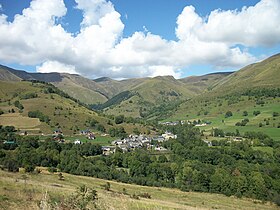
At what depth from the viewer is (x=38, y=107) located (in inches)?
6708

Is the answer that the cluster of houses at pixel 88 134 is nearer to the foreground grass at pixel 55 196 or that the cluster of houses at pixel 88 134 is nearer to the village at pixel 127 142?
the village at pixel 127 142

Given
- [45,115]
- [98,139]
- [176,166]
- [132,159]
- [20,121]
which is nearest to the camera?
[176,166]

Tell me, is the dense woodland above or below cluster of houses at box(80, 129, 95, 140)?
below

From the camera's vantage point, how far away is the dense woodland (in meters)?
71.9

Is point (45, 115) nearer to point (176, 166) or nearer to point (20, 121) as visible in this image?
point (20, 121)

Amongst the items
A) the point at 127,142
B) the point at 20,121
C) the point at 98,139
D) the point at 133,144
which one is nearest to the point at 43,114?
the point at 20,121

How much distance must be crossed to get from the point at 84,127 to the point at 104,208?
148m

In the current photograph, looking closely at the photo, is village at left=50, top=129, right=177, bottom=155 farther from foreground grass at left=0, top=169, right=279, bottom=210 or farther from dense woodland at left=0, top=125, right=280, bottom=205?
foreground grass at left=0, top=169, right=279, bottom=210

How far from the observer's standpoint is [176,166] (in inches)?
3401

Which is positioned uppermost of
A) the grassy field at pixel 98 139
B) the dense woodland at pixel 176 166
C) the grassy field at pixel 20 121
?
the grassy field at pixel 20 121

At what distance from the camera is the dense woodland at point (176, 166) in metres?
71.9

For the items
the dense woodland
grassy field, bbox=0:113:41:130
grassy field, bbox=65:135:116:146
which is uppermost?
grassy field, bbox=0:113:41:130

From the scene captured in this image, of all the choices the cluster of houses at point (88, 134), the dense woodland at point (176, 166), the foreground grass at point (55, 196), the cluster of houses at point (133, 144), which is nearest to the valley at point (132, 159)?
the foreground grass at point (55, 196)

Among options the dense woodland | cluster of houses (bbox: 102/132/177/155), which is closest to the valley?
the dense woodland
